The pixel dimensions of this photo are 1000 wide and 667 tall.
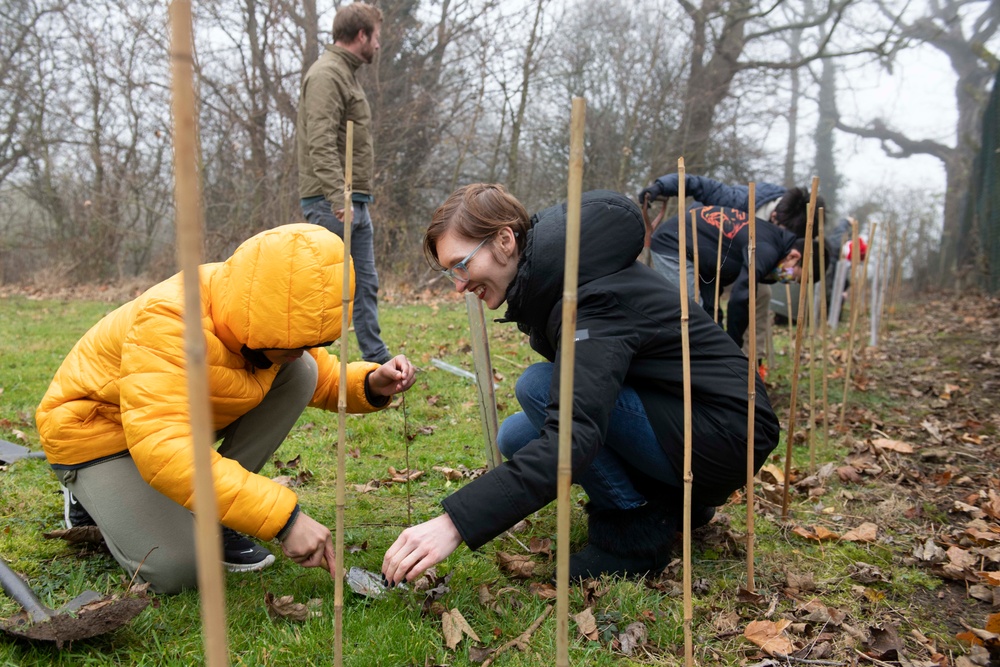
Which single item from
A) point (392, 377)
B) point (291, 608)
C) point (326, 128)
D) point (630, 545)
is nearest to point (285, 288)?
point (392, 377)

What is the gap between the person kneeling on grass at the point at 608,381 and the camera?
173 cm

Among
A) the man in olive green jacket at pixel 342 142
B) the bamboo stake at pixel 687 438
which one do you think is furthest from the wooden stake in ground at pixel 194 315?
the man in olive green jacket at pixel 342 142

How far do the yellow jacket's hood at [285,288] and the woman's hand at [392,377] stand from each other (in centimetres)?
46

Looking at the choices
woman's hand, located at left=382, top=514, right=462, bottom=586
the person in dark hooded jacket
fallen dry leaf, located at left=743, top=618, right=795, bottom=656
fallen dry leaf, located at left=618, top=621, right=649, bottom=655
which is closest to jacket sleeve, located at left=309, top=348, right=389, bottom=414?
woman's hand, located at left=382, top=514, right=462, bottom=586

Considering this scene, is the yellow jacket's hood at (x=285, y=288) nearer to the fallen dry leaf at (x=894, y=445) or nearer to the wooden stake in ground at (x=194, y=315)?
the wooden stake in ground at (x=194, y=315)

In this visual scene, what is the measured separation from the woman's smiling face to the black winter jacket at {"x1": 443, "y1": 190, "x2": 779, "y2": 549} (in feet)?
0.28

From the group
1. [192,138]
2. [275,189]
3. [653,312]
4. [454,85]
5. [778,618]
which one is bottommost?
[778,618]

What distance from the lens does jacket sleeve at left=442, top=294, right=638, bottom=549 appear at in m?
1.61

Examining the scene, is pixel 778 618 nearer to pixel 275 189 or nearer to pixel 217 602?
pixel 217 602

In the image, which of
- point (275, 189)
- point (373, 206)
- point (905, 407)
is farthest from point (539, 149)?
point (905, 407)

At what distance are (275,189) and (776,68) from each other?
31.0ft

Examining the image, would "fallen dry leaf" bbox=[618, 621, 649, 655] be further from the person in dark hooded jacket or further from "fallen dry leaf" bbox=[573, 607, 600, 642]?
the person in dark hooded jacket

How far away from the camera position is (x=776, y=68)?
12977mm

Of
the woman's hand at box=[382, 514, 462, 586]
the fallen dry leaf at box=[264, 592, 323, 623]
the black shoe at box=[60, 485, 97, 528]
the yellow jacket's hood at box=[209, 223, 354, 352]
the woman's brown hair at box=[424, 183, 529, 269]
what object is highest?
the woman's brown hair at box=[424, 183, 529, 269]
